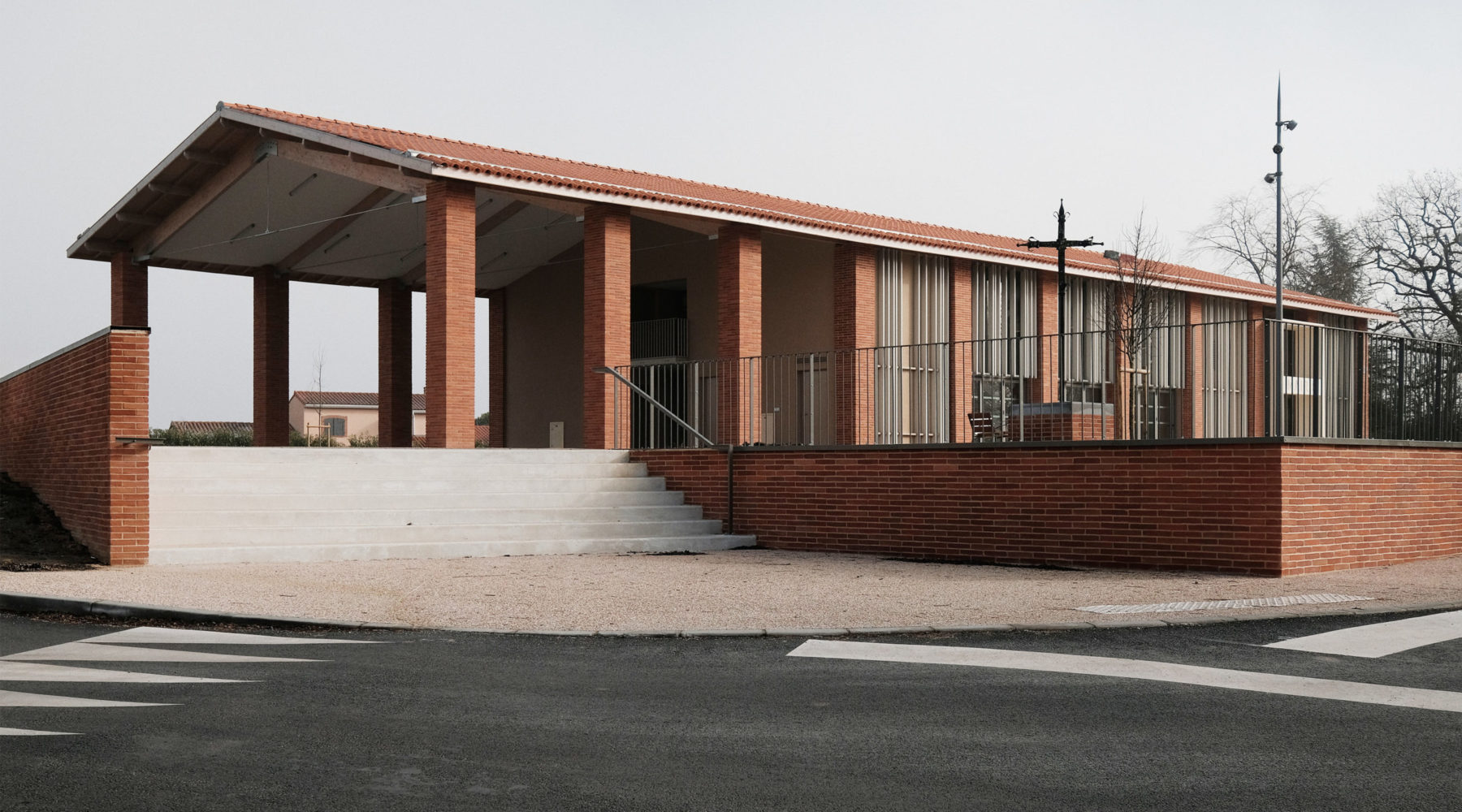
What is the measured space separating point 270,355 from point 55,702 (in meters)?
22.9

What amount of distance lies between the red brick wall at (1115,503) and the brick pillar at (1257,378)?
64cm

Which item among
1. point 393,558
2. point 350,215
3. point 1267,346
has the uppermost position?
point 350,215

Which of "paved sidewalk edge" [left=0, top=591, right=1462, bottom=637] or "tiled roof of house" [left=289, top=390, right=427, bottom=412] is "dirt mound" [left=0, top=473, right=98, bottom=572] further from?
"tiled roof of house" [left=289, top=390, right=427, bottom=412]

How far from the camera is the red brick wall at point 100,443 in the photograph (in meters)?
11.8

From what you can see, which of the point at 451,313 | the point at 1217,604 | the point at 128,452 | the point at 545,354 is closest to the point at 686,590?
the point at 1217,604

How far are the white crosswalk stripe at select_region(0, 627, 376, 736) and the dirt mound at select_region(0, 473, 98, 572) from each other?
13.2 ft

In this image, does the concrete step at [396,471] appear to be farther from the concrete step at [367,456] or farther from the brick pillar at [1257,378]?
the brick pillar at [1257,378]

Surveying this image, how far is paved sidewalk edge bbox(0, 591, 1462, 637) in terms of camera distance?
8.23 meters

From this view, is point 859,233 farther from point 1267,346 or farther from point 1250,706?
point 1250,706

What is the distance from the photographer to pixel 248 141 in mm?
21078

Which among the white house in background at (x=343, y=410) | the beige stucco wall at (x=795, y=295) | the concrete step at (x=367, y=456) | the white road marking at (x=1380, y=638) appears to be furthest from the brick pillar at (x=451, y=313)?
the white house in background at (x=343, y=410)

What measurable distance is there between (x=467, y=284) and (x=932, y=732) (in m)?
14.2

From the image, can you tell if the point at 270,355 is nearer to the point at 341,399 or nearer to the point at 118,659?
the point at 118,659

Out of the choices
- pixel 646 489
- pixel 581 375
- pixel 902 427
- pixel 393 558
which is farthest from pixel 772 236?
pixel 393 558
